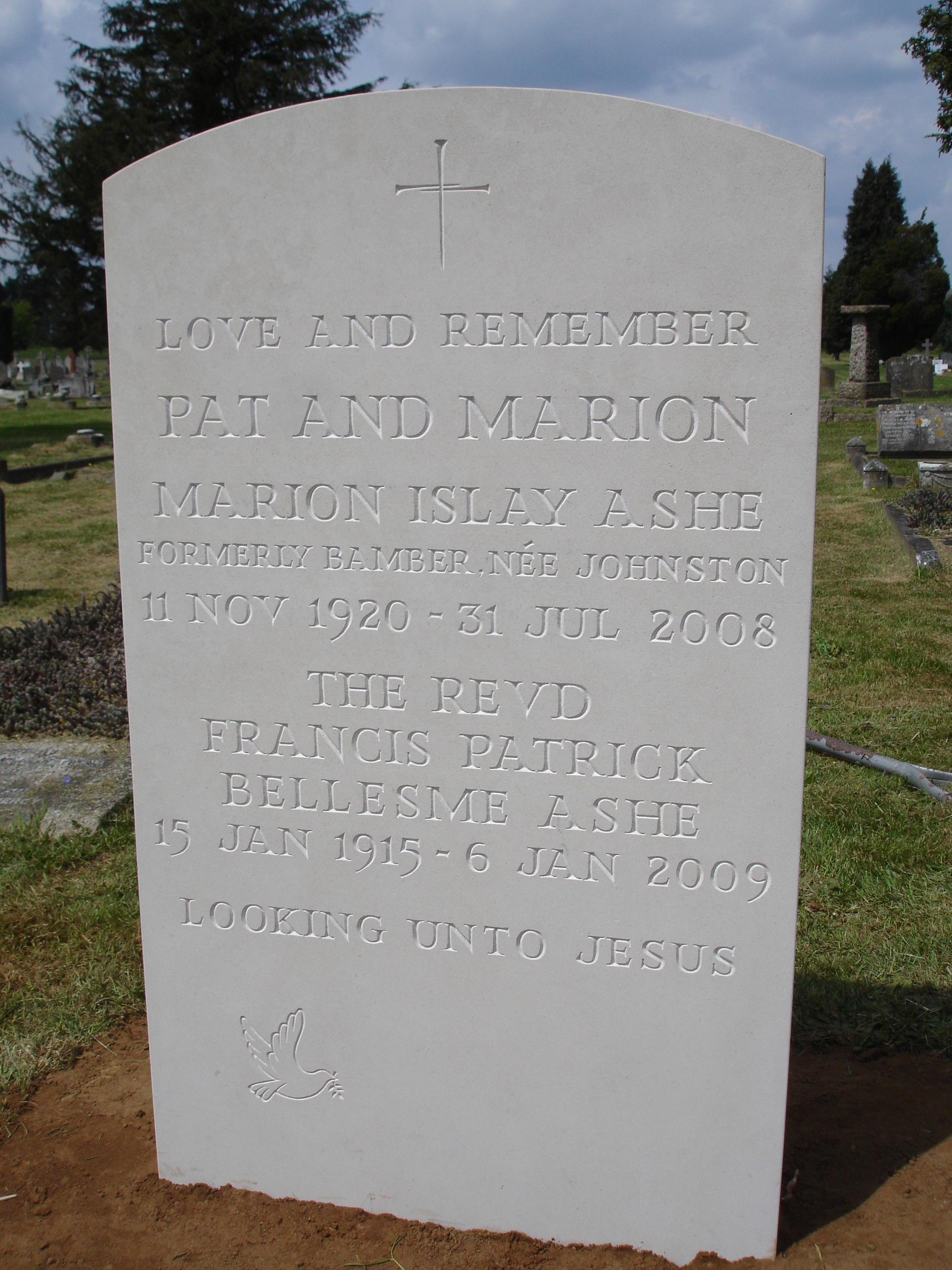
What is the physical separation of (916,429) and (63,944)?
51.1ft

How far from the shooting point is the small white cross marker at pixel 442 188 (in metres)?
2.19

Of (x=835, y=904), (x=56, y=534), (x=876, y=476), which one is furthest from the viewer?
(x=876, y=476)

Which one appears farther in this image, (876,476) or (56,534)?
(876,476)

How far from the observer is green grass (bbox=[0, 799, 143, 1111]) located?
3254 mm

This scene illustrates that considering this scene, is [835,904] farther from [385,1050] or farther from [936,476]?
[936,476]

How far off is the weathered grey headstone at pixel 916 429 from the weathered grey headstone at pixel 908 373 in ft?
39.6

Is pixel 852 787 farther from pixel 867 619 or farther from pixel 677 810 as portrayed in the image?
pixel 867 619

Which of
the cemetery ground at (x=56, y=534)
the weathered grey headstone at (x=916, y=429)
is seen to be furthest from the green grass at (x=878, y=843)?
the weathered grey headstone at (x=916, y=429)

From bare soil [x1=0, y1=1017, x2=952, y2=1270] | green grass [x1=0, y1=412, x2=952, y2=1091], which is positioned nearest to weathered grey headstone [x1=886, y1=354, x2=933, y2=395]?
green grass [x1=0, y1=412, x2=952, y2=1091]

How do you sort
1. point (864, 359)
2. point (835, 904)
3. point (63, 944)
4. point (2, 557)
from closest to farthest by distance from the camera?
point (63, 944) → point (835, 904) → point (2, 557) → point (864, 359)

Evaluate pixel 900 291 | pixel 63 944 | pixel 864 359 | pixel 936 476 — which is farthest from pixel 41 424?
pixel 63 944

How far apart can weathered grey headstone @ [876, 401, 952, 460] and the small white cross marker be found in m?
15.4

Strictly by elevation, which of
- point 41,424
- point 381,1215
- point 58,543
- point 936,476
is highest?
point 41,424

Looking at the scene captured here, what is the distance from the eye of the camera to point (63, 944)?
3.78 metres
